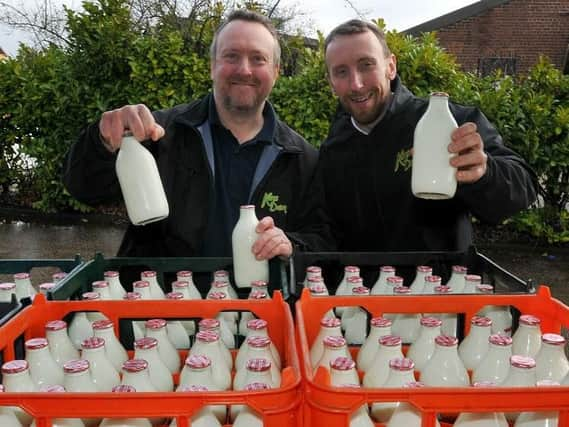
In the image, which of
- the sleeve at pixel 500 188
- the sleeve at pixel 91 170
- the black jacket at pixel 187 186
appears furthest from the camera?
the black jacket at pixel 187 186

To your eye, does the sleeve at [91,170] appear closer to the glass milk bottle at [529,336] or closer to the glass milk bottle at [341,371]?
the glass milk bottle at [341,371]

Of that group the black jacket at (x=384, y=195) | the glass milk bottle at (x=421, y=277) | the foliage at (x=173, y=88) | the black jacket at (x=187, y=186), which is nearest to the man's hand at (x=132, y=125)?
the black jacket at (x=187, y=186)

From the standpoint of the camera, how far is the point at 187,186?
6.68 feet

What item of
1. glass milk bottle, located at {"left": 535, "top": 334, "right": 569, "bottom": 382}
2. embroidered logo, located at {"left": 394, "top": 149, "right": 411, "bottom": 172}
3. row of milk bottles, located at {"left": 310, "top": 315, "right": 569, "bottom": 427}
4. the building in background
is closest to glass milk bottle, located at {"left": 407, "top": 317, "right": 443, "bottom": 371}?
row of milk bottles, located at {"left": 310, "top": 315, "right": 569, "bottom": 427}

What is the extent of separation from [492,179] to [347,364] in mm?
869

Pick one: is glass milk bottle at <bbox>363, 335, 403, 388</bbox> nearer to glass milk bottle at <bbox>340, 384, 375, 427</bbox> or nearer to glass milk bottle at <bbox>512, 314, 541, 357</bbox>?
glass milk bottle at <bbox>340, 384, 375, 427</bbox>

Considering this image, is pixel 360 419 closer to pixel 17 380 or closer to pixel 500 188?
pixel 17 380

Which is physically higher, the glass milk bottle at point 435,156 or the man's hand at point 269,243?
the glass milk bottle at point 435,156

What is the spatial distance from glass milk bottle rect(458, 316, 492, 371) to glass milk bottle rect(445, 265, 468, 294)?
0.35 meters

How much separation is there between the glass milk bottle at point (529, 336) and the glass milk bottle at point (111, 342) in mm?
913

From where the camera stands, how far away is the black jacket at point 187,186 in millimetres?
1976

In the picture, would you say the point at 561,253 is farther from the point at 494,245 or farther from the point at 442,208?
the point at 442,208

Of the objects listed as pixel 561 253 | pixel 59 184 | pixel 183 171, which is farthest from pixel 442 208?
pixel 59 184

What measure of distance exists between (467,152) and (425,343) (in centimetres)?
54
